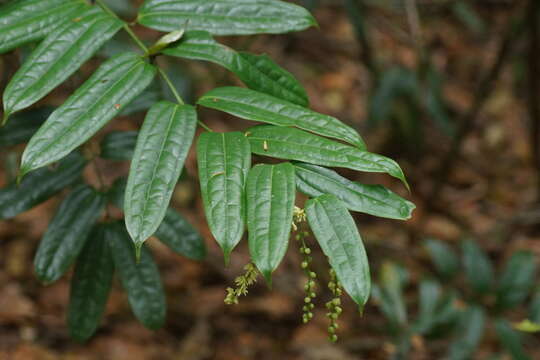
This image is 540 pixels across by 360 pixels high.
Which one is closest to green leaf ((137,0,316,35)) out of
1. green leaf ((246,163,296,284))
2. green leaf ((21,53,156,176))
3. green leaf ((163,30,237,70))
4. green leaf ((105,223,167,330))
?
green leaf ((163,30,237,70))

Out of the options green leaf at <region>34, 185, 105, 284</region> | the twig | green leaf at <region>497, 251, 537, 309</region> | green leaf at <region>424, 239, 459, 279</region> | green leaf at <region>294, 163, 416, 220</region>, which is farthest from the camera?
the twig

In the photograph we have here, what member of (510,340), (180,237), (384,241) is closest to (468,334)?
(510,340)

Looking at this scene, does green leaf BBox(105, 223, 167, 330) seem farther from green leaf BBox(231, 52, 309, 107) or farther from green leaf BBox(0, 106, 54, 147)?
green leaf BBox(231, 52, 309, 107)

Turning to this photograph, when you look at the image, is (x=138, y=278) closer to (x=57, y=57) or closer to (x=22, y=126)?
(x=22, y=126)

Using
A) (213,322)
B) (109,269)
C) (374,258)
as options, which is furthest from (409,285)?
(109,269)

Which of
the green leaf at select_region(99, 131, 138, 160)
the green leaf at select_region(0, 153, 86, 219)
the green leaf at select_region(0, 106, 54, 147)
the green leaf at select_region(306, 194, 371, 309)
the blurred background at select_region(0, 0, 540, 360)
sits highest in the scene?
the green leaf at select_region(306, 194, 371, 309)

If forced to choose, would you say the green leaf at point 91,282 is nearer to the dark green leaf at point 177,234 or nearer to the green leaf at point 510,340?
the dark green leaf at point 177,234
